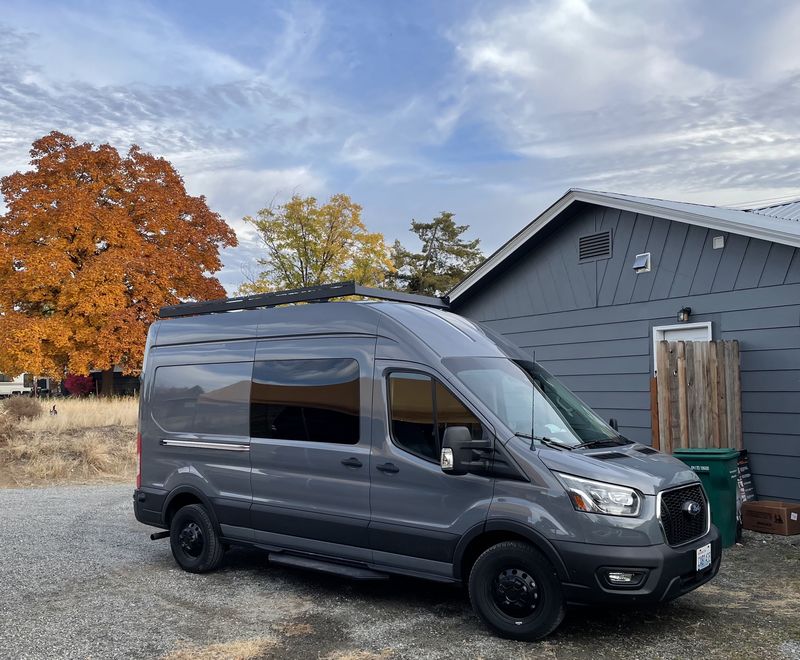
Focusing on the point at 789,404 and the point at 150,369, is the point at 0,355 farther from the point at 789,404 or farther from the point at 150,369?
the point at 789,404

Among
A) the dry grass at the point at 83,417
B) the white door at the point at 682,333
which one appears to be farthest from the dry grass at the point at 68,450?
the white door at the point at 682,333

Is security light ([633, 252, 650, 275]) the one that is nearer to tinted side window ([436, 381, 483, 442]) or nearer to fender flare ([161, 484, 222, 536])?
tinted side window ([436, 381, 483, 442])

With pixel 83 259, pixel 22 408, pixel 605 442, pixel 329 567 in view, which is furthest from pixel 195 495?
pixel 83 259

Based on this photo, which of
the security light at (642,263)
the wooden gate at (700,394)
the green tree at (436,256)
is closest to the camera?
the wooden gate at (700,394)

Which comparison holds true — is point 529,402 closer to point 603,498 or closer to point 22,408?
point 603,498

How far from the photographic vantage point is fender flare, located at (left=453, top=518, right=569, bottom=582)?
493cm

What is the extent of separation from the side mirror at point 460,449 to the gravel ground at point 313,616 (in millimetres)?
1155

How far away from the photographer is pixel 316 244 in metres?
34.8

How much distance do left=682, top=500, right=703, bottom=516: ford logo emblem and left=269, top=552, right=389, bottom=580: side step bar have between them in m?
2.24

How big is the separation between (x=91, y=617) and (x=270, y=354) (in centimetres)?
250

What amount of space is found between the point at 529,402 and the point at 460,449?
2.78 ft

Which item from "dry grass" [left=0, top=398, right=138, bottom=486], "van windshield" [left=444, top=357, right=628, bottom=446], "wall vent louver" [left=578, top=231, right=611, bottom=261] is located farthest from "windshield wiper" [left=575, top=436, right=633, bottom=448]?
"dry grass" [left=0, top=398, right=138, bottom=486]

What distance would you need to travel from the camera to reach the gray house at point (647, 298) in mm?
8758

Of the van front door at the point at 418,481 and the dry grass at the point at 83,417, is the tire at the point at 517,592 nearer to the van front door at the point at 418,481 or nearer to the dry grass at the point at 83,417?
the van front door at the point at 418,481
